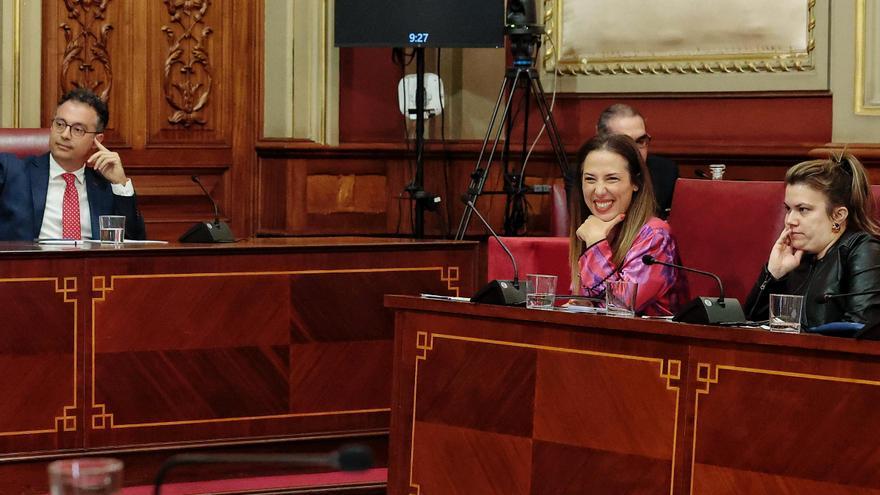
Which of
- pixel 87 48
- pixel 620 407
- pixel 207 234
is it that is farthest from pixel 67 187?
pixel 620 407

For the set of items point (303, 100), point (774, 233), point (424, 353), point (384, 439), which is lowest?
point (384, 439)

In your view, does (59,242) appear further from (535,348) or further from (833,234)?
(833,234)

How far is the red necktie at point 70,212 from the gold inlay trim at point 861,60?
3052 millimetres

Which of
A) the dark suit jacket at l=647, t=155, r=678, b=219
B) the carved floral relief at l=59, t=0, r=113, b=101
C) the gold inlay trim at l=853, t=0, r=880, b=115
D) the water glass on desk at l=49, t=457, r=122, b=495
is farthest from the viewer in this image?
the carved floral relief at l=59, t=0, r=113, b=101

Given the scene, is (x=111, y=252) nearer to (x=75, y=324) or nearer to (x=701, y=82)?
(x=75, y=324)

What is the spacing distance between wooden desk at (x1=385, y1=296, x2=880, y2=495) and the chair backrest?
186cm

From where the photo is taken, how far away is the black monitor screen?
561 centimetres

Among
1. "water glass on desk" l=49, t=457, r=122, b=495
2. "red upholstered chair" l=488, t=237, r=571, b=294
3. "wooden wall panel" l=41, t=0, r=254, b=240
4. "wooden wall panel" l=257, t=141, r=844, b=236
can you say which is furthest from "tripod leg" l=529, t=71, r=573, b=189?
"water glass on desk" l=49, t=457, r=122, b=495

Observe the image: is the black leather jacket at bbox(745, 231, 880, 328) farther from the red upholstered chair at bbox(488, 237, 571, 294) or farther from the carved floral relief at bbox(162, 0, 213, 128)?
the carved floral relief at bbox(162, 0, 213, 128)

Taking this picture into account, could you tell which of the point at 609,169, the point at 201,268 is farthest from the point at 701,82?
the point at 201,268

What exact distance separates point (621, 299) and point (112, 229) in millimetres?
1787

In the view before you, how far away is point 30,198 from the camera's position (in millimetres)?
4496

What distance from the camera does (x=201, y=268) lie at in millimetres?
3994

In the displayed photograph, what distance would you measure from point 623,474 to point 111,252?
1730mm
